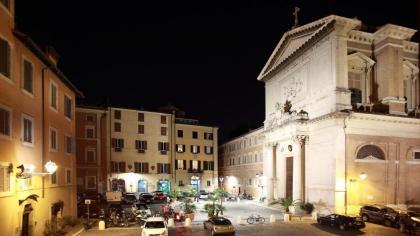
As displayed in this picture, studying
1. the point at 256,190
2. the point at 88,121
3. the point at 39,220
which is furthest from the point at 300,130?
the point at 88,121

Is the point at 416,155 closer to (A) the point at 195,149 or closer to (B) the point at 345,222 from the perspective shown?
(B) the point at 345,222

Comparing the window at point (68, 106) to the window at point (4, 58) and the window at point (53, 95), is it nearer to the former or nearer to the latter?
the window at point (53, 95)

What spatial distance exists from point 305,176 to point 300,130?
A: 478 centimetres

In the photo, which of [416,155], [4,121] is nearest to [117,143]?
[416,155]

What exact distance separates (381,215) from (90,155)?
4077cm

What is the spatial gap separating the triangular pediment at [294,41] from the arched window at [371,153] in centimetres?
1182

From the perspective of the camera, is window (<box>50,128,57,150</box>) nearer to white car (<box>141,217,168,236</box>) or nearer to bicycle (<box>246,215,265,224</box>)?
white car (<box>141,217,168,236</box>)

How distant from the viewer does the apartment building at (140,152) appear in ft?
178

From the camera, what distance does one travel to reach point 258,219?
29.2 m

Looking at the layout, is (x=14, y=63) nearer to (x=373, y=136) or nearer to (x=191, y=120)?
(x=373, y=136)

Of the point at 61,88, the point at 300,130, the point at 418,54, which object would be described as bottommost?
the point at 300,130

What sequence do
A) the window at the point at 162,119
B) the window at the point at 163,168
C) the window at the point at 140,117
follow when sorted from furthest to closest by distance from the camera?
the window at the point at 162,119
the window at the point at 163,168
the window at the point at 140,117

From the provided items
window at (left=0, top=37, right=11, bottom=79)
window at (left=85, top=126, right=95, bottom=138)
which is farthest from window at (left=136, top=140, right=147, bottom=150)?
window at (left=0, top=37, right=11, bottom=79)

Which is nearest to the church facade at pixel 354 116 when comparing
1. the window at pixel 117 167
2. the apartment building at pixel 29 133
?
the apartment building at pixel 29 133
